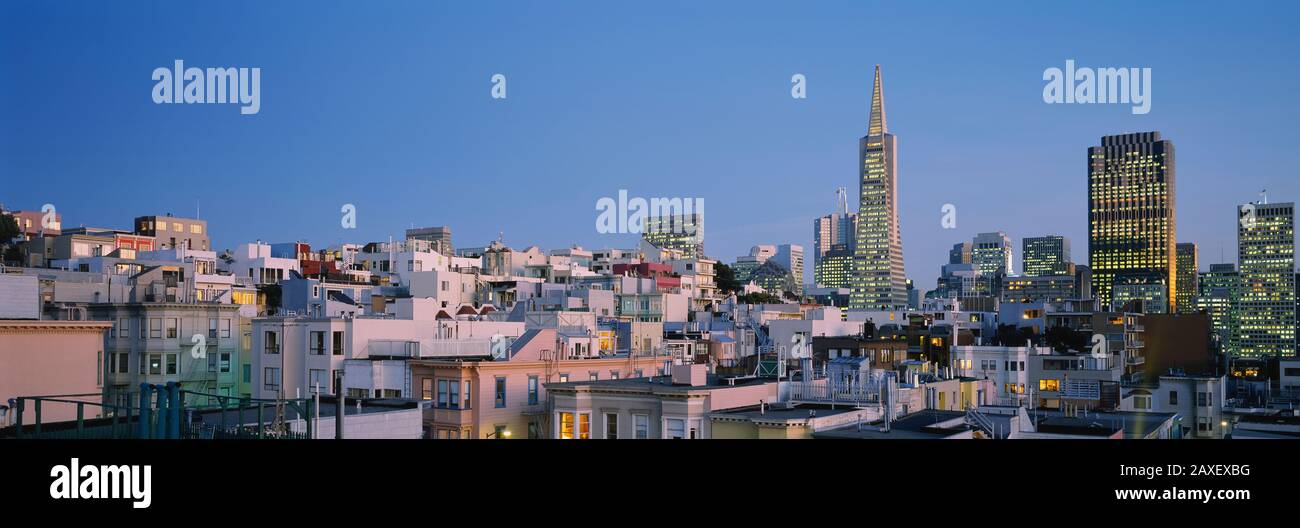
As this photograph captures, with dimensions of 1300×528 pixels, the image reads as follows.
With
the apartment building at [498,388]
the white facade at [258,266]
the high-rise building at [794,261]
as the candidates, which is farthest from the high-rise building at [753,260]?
the apartment building at [498,388]

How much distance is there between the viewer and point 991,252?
435 feet

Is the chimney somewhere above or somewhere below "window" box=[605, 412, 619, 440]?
above

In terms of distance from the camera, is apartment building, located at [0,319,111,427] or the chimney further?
the chimney

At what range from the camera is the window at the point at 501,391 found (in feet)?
60.1

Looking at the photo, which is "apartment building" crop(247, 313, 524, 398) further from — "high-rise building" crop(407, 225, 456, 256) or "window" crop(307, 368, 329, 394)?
"high-rise building" crop(407, 225, 456, 256)

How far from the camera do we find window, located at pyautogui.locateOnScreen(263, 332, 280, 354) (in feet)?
73.6

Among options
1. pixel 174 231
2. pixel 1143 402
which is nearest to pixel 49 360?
pixel 1143 402

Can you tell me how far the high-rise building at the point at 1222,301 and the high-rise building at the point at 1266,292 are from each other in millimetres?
755

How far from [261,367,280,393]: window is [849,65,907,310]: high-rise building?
476ft

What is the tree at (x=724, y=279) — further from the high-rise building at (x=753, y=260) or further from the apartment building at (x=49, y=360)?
the apartment building at (x=49, y=360)

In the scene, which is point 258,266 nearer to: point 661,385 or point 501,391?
point 501,391

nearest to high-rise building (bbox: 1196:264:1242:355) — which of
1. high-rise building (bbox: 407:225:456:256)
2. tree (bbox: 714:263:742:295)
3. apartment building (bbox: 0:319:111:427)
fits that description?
tree (bbox: 714:263:742:295)

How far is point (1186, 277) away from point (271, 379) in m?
90.3

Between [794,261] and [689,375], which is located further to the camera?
[794,261]
